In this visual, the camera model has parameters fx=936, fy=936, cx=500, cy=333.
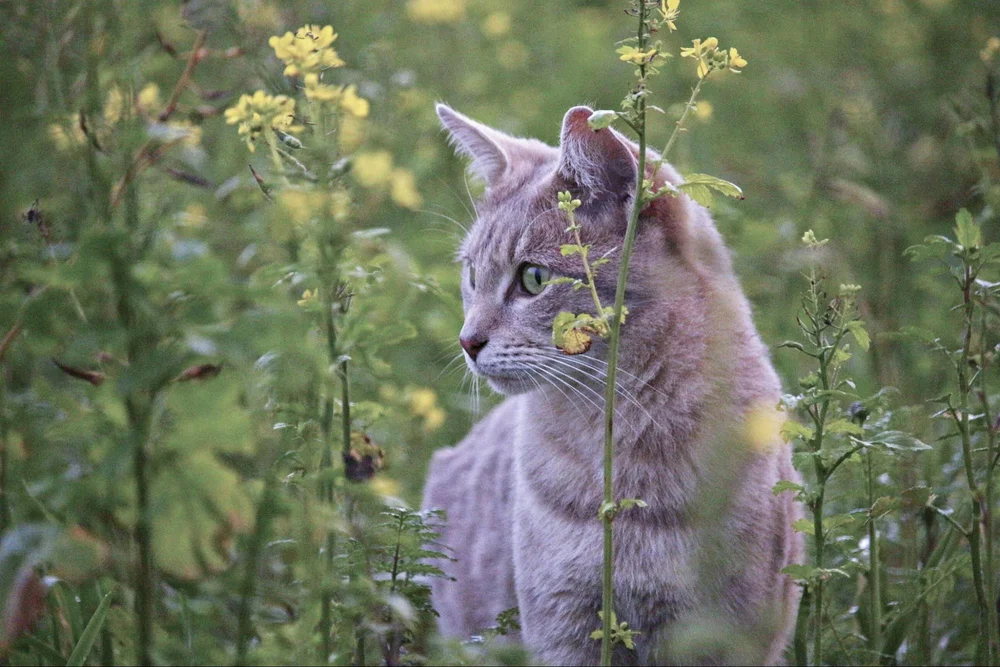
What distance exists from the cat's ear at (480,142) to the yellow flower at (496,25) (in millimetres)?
2578

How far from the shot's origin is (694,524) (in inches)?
76.2

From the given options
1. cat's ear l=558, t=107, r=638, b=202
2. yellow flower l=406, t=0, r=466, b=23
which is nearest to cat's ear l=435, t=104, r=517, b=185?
cat's ear l=558, t=107, r=638, b=202

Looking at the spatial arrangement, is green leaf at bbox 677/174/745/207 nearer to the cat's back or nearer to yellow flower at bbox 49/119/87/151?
yellow flower at bbox 49/119/87/151

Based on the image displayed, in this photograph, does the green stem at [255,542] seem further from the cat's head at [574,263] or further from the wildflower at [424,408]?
the wildflower at [424,408]

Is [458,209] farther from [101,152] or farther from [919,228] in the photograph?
[101,152]

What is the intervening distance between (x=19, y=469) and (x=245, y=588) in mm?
735

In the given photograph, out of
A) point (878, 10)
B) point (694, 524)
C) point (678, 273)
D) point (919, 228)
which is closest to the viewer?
point (694, 524)

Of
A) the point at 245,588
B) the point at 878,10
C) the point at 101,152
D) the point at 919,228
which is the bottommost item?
the point at 245,588

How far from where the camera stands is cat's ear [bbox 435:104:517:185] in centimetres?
244

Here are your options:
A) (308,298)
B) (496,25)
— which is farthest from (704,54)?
(496,25)

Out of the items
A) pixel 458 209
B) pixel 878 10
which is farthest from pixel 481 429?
pixel 878 10

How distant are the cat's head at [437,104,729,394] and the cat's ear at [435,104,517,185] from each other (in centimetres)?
20

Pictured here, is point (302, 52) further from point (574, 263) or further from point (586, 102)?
point (586, 102)

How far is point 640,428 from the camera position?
2.04 meters
